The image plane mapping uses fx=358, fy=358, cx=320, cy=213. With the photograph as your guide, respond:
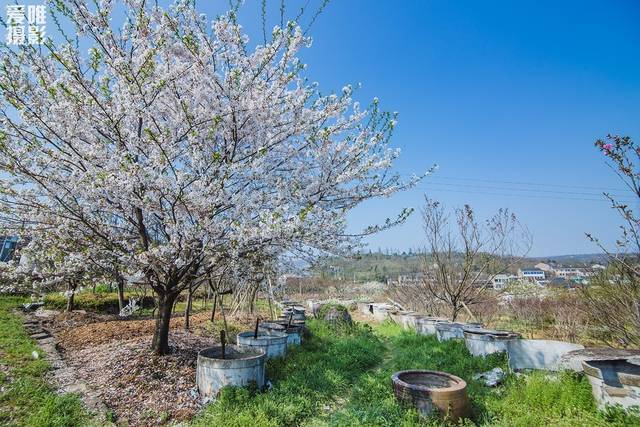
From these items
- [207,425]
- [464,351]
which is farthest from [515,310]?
[207,425]

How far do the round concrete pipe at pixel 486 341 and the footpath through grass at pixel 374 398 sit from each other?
0.27 m

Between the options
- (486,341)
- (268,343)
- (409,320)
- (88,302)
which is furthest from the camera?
(88,302)

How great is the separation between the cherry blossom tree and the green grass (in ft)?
6.88

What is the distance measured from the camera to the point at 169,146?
564cm

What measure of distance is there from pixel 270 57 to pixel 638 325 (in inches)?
359

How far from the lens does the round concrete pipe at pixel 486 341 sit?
27.3 feet

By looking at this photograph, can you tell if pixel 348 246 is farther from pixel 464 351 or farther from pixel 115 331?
pixel 115 331

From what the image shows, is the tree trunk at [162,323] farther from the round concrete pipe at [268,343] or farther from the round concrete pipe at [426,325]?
the round concrete pipe at [426,325]

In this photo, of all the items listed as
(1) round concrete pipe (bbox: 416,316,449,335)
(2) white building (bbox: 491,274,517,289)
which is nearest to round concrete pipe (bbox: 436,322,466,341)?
(1) round concrete pipe (bbox: 416,316,449,335)

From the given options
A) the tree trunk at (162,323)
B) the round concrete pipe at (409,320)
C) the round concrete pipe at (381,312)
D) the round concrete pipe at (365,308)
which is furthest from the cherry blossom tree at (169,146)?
the round concrete pipe at (365,308)

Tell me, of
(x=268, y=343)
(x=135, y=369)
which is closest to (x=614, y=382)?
(x=268, y=343)

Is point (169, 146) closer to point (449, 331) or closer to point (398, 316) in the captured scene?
point (449, 331)

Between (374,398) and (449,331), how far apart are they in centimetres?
552

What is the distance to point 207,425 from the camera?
4941mm
